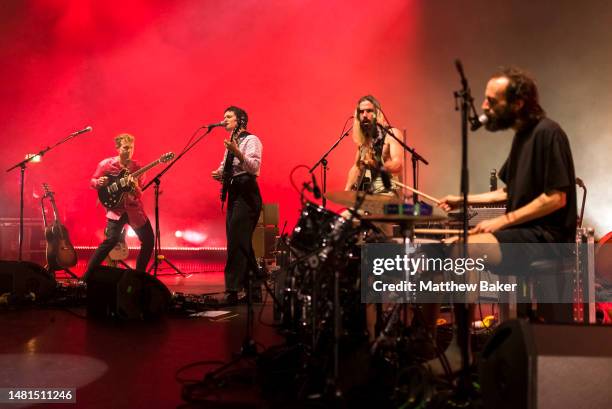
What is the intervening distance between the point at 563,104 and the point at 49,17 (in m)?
8.38

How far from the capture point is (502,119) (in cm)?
261

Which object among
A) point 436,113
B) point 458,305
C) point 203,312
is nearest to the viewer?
point 458,305

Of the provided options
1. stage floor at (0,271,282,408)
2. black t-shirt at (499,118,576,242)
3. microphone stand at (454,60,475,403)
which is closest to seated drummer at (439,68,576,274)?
black t-shirt at (499,118,576,242)

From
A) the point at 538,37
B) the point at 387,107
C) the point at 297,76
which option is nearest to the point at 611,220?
the point at 538,37

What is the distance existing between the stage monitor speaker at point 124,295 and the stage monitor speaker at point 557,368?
3107 mm

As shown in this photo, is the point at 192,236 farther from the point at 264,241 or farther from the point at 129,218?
the point at 129,218

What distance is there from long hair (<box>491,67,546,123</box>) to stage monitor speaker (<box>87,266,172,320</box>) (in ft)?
10.2

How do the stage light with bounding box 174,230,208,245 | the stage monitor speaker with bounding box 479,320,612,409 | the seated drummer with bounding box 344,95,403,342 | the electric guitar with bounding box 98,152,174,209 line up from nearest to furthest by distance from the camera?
the stage monitor speaker with bounding box 479,320,612,409, the seated drummer with bounding box 344,95,403,342, the electric guitar with bounding box 98,152,174,209, the stage light with bounding box 174,230,208,245

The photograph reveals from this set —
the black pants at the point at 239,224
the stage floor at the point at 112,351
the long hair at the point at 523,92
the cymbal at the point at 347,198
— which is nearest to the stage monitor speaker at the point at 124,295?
the stage floor at the point at 112,351

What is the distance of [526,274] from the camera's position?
2.53m

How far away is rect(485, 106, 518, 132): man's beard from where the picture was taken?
8.52 ft

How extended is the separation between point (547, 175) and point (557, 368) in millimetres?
981

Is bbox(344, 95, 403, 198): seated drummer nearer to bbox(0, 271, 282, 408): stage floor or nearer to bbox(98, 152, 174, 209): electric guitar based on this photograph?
bbox(0, 271, 282, 408): stage floor

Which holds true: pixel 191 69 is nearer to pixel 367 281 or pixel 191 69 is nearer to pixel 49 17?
pixel 49 17
